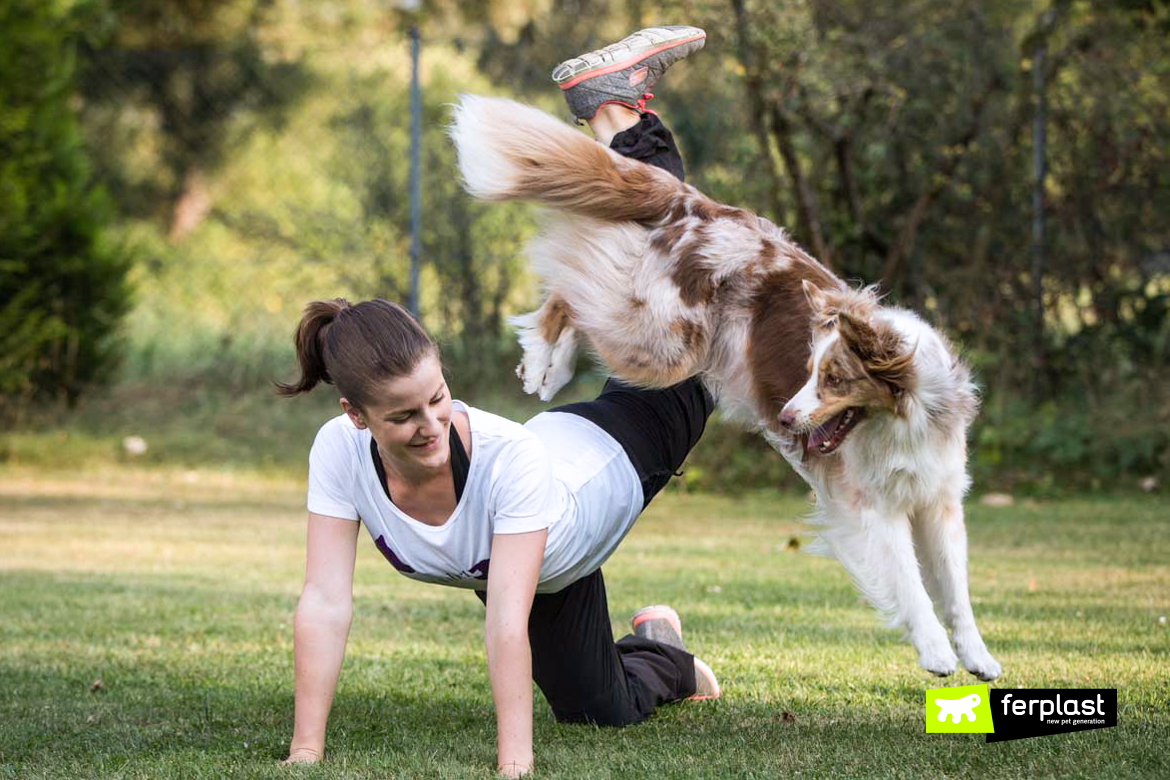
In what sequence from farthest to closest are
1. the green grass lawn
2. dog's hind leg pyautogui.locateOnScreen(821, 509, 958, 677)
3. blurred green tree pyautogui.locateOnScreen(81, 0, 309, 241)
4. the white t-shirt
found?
blurred green tree pyautogui.locateOnScreen(81, 0, 309, 241)
dog's hind leg pyautogui.locateOnScreen(821, 509, 958, 677)
the green grass lawn
the white t-shirt

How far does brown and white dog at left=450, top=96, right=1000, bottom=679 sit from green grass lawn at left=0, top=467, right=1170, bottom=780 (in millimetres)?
385

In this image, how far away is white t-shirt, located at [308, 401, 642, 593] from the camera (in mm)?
2965

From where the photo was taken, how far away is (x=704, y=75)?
34.3 ft

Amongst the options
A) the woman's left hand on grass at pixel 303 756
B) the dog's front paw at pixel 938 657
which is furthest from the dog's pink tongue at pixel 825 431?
the woman's left hand on grass at pixel 303 756

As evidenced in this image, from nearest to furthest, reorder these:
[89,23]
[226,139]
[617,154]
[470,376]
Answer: [617,154] → [470,376] → [89,23] → [226,139]

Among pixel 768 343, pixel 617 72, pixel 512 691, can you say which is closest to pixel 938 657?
pixel 768 343

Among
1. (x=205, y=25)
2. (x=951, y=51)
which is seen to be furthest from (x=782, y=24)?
(x=205, y=25)

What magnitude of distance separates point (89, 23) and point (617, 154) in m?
8.69

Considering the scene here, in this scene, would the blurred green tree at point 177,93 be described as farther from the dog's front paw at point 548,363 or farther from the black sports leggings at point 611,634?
the black sports leggings at point 611,634

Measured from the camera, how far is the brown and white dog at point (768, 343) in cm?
366

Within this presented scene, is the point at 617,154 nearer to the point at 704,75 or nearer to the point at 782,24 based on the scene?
the point at 782,24

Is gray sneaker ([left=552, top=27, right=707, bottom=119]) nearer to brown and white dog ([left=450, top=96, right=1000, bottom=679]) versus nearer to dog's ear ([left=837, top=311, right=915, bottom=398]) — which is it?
brown and white dog ([left=450, top=96, right=1000, bottom=679])

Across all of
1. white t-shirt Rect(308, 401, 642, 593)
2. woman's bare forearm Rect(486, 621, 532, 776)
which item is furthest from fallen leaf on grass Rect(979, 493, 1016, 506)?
woman's bare forearm Rect(486, 621, 532, 776)

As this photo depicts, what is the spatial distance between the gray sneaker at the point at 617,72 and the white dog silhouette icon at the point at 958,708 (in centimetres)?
217
